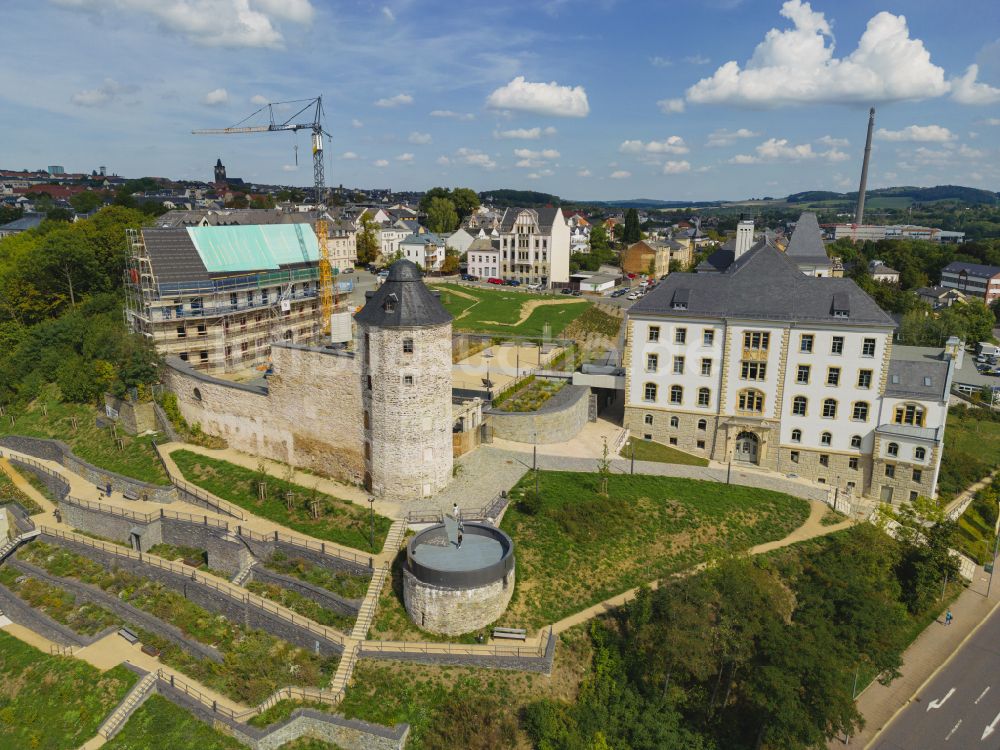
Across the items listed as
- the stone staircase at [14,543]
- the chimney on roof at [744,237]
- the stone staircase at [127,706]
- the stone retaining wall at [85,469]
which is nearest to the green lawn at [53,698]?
the stone staircase at [127,706]

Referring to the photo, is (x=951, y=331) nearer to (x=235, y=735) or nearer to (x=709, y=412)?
(x=709, y=412)

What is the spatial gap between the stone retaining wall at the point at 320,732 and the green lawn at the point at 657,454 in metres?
25.3

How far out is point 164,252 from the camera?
53406 mm

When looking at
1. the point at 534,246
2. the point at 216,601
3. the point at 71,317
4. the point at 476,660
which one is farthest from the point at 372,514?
the point at 534,246

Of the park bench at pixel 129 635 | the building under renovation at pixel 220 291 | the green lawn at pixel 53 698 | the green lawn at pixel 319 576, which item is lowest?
the green lawn at pixel 53 698

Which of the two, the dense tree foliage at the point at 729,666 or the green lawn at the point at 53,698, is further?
the green lawn at the point at 53,698

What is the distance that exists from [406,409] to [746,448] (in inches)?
1027

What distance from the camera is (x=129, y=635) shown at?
1272 inches

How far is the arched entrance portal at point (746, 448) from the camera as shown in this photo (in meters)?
46.9

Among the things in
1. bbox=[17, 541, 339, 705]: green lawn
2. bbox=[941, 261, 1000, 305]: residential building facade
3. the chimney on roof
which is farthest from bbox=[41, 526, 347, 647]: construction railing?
bbox=[941, 261, 1000, 305]: residential building facade

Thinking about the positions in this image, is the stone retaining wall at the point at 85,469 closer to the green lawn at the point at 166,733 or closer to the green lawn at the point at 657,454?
the green lawn at the point at 166,733

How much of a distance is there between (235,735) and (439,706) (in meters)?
8.22

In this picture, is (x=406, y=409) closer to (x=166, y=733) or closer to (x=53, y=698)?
(x=166, y=733)

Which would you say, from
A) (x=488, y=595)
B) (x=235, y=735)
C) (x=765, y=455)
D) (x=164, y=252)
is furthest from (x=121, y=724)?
(x=765, y=455)
